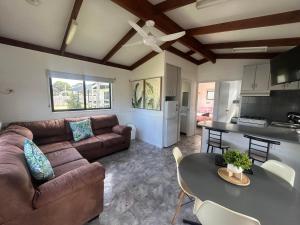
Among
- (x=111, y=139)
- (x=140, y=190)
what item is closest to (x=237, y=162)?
(x=140, y=190)

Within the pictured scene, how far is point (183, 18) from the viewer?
274 cm

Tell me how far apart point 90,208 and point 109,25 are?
309cm

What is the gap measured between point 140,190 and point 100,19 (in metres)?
3.12

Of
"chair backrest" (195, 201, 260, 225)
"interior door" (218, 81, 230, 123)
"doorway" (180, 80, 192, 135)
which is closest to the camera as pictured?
"chair backrest" (195, 201, 260, 225)

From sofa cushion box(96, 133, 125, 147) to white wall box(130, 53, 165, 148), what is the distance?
1050 mm

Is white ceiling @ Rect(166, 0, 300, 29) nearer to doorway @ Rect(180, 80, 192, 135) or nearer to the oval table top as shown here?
the oval table top

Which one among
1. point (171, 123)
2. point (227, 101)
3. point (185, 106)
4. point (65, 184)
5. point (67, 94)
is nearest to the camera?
point (65, 184)

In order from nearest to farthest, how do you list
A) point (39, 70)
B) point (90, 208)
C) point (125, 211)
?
1. point (90, 208)
2. point (125, 211)
3. point (39, 70)

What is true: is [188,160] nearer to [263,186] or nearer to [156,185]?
[263,186]

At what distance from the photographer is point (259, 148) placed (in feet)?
8.13

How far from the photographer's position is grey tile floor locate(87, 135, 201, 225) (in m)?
1.79

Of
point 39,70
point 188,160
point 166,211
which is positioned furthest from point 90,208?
point 39,70

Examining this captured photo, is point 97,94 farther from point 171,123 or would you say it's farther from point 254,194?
point 254,194

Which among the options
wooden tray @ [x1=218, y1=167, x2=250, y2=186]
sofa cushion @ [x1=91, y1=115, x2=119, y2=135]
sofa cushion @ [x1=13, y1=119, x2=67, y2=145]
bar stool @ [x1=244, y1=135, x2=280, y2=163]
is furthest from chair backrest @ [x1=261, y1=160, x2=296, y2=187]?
sofa cushion @ [x1=13, y1=119, x2=67, y2=145]
